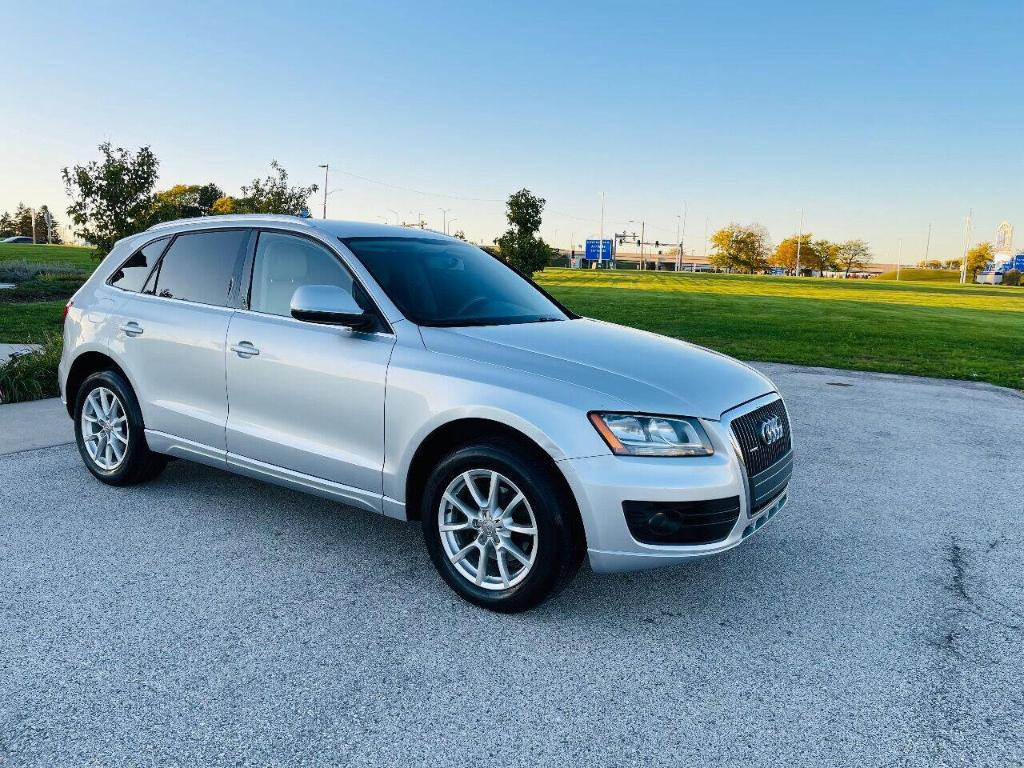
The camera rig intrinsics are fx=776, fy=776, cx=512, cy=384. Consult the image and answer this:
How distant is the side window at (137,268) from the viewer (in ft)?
16.7

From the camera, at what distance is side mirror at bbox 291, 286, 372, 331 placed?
3736 mm

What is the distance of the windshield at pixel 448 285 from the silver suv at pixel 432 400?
16mm

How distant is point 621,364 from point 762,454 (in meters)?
0.77

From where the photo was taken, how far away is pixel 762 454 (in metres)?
3.58

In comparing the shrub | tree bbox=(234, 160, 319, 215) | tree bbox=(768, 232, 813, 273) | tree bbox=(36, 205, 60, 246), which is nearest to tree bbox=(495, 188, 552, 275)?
tree bbox=(234, 160, 319, 215)

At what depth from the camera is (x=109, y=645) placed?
3.18 m

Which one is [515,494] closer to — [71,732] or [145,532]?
[71,732]

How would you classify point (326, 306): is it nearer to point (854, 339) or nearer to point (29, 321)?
point (29, 321)

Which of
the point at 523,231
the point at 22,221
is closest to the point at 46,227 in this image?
the point at 22,221

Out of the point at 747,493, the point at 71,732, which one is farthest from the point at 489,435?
the point at 71,732

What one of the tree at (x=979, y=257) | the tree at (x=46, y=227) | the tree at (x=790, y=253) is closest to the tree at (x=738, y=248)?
the tree at (x=790, y=253)

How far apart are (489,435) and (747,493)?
1.17 metres

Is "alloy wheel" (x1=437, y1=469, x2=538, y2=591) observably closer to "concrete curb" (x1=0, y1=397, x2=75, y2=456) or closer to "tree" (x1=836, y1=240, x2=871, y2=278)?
"concrete curb" (x1=0, y1=397, x2=75, y2=456)

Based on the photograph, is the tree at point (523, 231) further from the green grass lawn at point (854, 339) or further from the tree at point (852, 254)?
the tree at point (852, 254)
